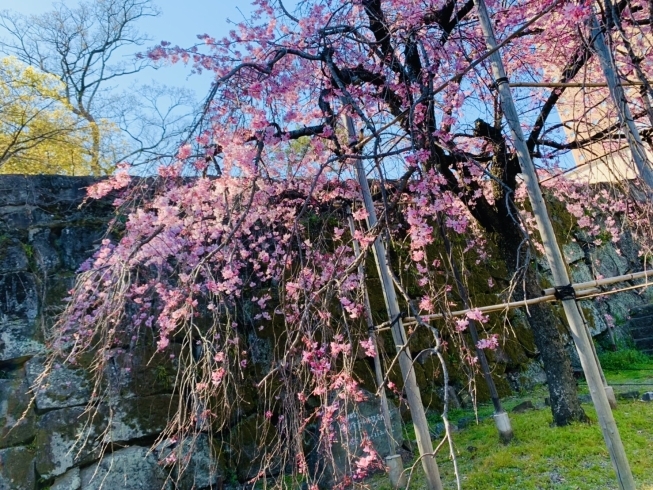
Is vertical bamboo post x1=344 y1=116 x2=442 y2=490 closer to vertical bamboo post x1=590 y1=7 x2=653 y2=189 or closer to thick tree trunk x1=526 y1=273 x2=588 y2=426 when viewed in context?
vertical bamboo post x1=590 y1=7 x2=653 y2=189

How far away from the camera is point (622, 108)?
1.84 metres

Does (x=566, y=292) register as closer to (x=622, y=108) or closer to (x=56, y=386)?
(x=622, y=108)

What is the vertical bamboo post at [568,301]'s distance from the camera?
5.55 feet

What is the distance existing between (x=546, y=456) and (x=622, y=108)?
2.56 m

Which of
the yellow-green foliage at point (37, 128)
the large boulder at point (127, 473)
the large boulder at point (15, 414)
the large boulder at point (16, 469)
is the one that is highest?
the yellow-green foliage at point (37, 128)

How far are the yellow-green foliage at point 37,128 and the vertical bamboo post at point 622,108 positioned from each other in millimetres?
7001

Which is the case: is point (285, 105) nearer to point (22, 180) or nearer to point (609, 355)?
point (22, 180)

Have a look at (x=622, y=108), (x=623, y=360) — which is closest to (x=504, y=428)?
(x=622, y=108)

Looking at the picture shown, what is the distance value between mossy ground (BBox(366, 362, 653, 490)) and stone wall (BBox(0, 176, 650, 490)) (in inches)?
74.9

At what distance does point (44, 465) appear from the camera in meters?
3.58

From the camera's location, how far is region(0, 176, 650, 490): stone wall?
3611 millimetres

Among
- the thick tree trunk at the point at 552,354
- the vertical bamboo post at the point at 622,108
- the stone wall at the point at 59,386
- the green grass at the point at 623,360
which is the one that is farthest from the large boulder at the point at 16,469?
the green grass at the point at 623,360

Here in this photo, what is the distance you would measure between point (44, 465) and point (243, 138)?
3.17 m

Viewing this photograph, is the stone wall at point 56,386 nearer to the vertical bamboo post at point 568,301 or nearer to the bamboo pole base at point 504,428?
the bamboo pole base at point 504,428
